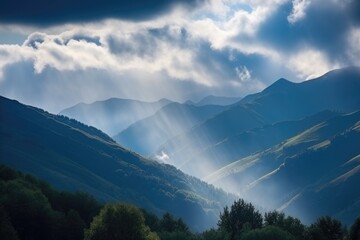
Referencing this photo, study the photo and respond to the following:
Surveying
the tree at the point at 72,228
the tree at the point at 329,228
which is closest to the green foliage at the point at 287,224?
the tree at the point at 329,228

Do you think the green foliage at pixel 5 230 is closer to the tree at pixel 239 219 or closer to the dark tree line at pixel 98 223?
the dark tree line at pixel 98 223

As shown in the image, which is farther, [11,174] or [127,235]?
[11,174]

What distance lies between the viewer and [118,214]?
11531cm

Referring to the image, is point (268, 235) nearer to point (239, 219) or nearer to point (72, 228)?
point (239, 219)

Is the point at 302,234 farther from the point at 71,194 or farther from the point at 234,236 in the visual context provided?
the point at 71,194

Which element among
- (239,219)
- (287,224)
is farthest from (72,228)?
(287,224)

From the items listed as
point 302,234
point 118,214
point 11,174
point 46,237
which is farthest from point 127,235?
point 11,174

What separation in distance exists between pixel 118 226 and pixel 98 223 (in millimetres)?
4652

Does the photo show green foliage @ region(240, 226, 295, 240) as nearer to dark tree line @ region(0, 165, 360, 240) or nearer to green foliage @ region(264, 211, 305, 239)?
dark tree line @ region(0, 165, 360, 240)

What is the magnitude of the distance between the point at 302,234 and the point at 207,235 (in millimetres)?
29312

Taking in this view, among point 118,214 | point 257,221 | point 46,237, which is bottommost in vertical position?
point 46,237

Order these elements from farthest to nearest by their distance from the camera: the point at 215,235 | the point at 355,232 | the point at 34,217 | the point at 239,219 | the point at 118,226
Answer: the point at 239,219 → the point at 355,232 → the point at 215,235 → the point at 34,217 → the point at 118,226

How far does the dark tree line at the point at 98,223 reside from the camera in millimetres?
113812

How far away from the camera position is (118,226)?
4481 inches
